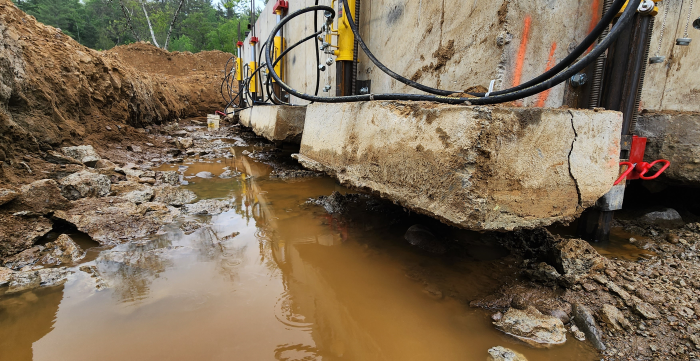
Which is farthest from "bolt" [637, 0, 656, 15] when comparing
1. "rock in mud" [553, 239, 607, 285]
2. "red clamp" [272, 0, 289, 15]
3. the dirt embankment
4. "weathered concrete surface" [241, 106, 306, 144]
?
"red clamp" [272, 0, 289, 15]

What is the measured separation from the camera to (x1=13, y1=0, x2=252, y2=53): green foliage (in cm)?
2619

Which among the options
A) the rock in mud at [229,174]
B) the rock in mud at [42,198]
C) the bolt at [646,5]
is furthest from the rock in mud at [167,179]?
the bolt at [646,5]

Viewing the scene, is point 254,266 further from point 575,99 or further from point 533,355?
point 575,99

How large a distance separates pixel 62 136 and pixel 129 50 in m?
15.7

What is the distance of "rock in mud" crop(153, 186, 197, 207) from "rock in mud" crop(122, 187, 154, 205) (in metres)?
0.04

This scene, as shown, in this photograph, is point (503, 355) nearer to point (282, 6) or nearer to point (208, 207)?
point (208, 207)

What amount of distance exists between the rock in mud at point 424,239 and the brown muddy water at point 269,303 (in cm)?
6

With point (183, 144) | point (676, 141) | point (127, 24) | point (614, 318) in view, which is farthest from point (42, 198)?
point (127, 24)

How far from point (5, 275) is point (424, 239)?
2119 mm

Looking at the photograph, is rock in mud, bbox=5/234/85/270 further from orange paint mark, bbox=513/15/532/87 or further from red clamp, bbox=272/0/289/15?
red clamp, bbox=272/0/289/15

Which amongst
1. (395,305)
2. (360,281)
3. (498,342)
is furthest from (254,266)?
(498,342)

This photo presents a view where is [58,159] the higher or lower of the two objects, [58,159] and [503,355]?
the higher

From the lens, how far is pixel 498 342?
124cm

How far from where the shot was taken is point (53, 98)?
325 centimetres
